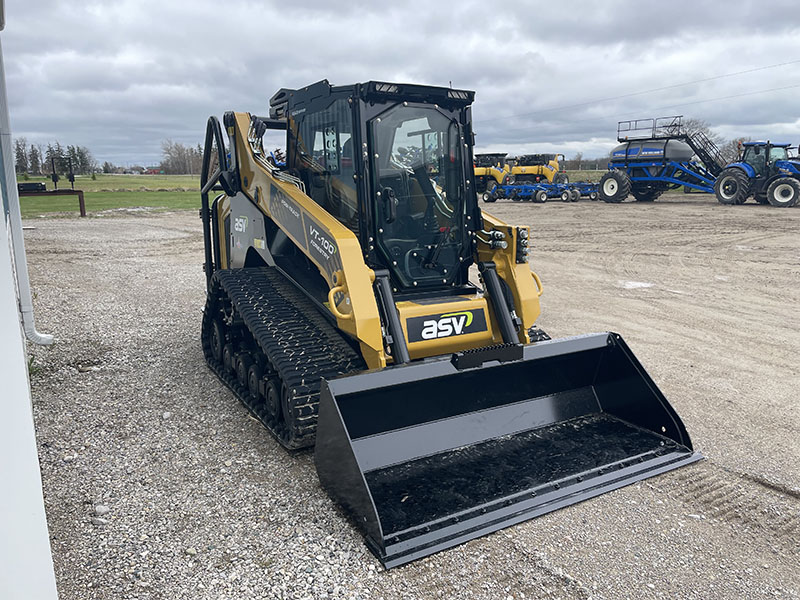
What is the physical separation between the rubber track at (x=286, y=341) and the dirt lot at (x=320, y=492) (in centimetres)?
20

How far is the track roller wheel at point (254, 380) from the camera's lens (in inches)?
182

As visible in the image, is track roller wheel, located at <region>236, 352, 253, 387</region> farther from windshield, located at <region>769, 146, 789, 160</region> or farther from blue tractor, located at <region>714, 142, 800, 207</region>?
windshield, located at <region>769, 146, 789, 160</region>

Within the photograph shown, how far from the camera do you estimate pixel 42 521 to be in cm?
189

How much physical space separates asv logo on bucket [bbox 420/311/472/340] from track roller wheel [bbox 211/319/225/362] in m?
2.21

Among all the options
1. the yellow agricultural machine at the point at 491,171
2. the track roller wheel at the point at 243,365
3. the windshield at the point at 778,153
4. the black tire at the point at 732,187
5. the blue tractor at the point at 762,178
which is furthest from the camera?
the yellow agricultural machine at the point at 491,171

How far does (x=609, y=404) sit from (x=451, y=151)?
87.1 inches

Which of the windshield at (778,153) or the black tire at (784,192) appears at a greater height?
the windshield at (778,153)

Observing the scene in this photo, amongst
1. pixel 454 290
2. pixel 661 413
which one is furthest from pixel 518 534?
pixel 454 290

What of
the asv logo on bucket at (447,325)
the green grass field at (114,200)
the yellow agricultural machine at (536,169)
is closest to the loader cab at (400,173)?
the asv logo on bucket at (447,325)

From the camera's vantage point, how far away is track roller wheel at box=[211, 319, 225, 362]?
5613 mm

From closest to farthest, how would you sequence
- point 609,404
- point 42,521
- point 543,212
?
point 42,521, point 609,404, point 543,212

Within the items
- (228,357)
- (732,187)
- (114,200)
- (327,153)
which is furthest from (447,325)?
(114,200)

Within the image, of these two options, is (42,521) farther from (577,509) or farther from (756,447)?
(756,447)

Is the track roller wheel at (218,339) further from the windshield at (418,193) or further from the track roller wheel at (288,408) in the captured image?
the windshield at (418,193)
